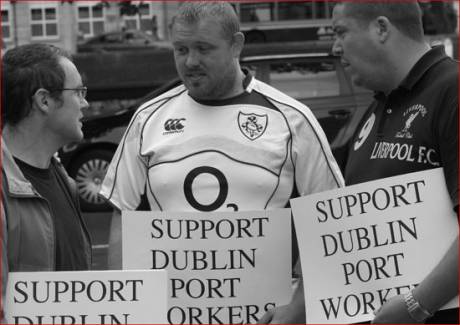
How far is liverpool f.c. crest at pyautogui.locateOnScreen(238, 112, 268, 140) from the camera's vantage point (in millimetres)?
3447

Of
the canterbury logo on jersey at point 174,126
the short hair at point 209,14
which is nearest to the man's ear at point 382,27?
the short hair at point 209,14

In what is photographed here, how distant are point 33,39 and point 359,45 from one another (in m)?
30.0

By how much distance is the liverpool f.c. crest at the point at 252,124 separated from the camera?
11.3 feet

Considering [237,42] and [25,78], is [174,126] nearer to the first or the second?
[237,42]

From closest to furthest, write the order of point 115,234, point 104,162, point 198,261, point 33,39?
point 198,261 < point 115,234 < point 104,162 < point 33,39

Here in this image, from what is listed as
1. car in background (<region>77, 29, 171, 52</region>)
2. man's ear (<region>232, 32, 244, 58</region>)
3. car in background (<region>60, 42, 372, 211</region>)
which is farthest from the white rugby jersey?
car in background (<region>77, 29, 171, 52</region>)

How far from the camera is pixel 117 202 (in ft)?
11.6

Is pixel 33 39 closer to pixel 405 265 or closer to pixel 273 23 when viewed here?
pixel 273 23

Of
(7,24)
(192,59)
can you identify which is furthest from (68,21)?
(192,59)

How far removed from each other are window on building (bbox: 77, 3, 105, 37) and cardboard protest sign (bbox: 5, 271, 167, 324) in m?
35.1

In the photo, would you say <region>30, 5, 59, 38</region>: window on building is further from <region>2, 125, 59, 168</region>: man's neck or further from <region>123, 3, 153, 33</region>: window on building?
<region>2, 125, 59, 168</region>: man's neck

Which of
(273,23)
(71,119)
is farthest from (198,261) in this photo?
(273,23)

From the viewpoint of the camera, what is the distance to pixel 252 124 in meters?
3.46

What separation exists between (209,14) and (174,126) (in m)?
0.39
